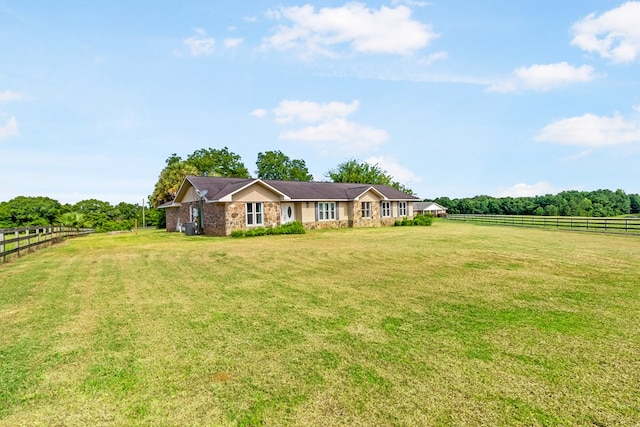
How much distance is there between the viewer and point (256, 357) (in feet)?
14.1

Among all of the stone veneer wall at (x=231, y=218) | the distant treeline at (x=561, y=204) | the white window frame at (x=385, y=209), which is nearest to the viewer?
the stone veneer wall at (x=231, y=218)

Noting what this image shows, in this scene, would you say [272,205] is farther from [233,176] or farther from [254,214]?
[233,176]

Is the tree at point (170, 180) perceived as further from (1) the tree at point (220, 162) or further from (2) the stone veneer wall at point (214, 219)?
(2) the stone veneer wall at point (214, 219)

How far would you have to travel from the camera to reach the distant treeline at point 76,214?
4325 cm

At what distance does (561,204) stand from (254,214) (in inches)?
2611

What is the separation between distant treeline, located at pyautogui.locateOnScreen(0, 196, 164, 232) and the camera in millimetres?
43250

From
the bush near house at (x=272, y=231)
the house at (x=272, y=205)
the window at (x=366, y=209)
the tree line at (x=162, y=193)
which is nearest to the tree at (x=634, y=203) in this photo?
the tree line at (x=162, y=193)

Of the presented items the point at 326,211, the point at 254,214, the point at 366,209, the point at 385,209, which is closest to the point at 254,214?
the point at 254,214

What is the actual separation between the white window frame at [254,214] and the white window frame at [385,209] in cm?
1470

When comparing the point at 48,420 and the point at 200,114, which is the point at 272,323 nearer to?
the point at 48,420

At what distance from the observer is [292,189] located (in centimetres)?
3050

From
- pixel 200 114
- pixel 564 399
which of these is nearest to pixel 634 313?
pixel 564 399

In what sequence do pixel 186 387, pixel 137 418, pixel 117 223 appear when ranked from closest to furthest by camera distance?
pixel 137 418 → pixel 186 387 → pixel 117 223

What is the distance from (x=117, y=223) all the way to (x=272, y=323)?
46.1 meters
